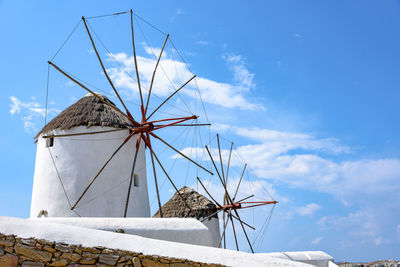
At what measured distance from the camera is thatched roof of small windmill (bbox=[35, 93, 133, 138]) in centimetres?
1224

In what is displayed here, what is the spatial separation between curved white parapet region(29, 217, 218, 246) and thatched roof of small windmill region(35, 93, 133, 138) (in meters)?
4.07

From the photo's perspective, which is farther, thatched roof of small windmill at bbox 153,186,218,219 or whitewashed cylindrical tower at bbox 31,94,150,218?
thatched roof of small windmill at bbox 153,186,218,219

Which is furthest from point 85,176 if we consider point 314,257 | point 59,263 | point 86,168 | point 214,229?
point 214,229

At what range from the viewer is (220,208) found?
695 inches

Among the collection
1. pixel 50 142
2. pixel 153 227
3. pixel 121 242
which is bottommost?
pixel 121 242

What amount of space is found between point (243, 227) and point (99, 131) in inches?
284

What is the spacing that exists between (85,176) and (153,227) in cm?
375

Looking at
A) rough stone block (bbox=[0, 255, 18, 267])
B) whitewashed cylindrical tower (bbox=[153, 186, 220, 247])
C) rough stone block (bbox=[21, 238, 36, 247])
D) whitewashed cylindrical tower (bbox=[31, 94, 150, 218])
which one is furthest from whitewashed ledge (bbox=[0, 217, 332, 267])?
whitewashed cylindrical tower (bbox=[153, 186, 220, 247])

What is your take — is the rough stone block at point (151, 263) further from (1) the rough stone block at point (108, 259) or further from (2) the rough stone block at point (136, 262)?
(1) the rough stone block at point (108, 259)

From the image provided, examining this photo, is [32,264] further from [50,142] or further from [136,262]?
[50,142]

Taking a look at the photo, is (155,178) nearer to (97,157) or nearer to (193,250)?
(97,157)

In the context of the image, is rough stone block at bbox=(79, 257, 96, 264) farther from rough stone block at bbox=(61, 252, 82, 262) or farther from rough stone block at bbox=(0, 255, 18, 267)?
rough stone block at bbox=(0, 255, 18, 267)

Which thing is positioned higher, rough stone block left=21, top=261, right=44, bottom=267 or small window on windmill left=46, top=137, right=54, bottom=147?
small window on windmill left=46, top=137, right=54, bottom=147

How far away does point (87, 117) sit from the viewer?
12.4m
